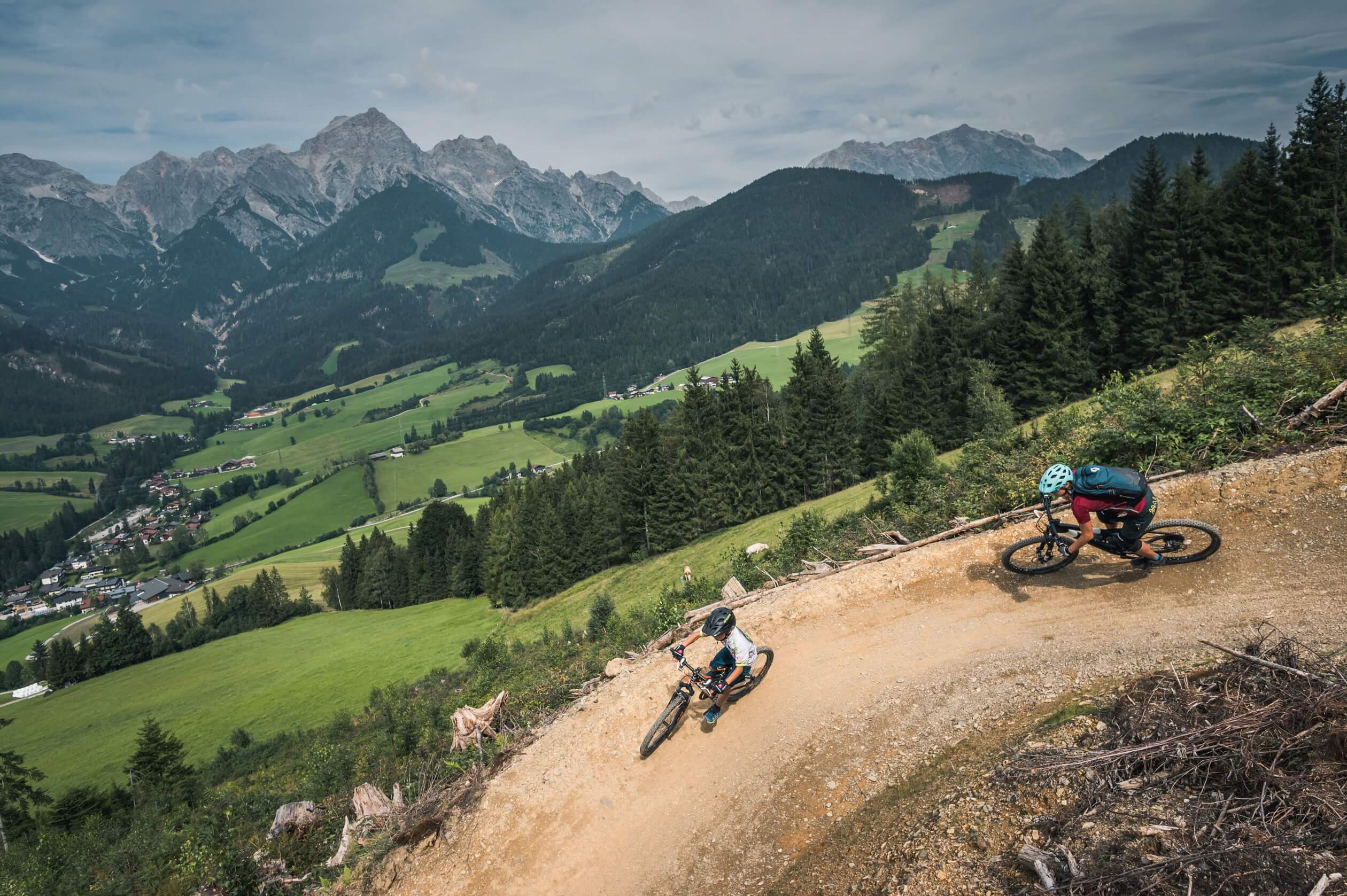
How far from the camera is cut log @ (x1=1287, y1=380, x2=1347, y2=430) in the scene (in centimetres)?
1400

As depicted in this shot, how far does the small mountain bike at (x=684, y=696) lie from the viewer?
40.0ft

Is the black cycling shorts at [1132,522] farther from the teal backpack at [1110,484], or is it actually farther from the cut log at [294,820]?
the cut log at [294,820]

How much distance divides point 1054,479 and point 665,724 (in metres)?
9.41

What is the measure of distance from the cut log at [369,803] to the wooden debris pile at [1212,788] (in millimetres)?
13949

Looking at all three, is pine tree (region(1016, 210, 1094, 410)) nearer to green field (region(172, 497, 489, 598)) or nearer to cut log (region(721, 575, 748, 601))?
cut log (region(721, 575, 748, 601))


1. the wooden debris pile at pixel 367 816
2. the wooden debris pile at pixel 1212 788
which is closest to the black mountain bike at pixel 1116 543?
the wooden debris pile at pixel 1212 788

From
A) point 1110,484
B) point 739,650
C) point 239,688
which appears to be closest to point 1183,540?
point 1110,484

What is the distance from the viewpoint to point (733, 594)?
18484mm

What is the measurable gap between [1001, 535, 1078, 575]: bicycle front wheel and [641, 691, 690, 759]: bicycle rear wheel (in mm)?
8065

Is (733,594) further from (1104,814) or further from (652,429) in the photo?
(652,429)

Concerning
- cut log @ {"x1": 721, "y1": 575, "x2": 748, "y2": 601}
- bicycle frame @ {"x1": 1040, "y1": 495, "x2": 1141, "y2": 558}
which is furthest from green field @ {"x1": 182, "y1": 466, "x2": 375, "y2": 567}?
bicycle frame @ {"x1": 1040, "y1": 495, "x2": 1141, "y2": 558}

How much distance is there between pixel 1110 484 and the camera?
38.5ft

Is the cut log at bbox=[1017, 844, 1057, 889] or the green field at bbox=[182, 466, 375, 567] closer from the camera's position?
the cut log at bbox=[1017, 844, 1057, 889]

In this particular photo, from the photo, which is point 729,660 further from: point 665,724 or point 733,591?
point 733,591
